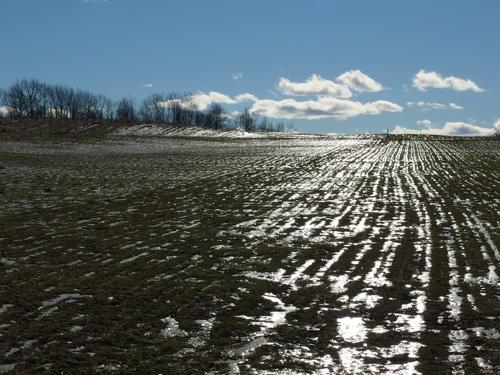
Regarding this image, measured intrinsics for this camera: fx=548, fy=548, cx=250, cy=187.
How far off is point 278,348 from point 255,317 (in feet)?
3.79

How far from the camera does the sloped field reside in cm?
639

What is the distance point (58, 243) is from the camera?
12.6m

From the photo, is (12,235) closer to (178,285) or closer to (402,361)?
(178,285)

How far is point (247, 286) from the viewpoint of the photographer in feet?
30.8

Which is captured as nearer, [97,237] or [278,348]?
[278,348]

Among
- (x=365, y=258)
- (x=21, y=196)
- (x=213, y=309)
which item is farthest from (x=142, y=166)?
(x=213, y=309)

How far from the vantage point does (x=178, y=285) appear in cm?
936

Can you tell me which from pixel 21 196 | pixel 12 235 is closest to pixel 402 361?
pixel 12 235

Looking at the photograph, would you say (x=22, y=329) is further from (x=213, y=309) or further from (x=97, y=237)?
(x=97, y=237)

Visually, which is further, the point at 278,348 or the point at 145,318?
the point at 145,318

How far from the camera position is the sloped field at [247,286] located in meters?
6.39

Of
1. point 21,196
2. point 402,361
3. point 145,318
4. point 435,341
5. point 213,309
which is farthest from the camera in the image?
point 21,196

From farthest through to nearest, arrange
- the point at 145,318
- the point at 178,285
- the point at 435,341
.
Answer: the point at 178,285 → the point at 145,318 → the point at 435,341

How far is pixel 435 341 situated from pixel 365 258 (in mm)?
4744
